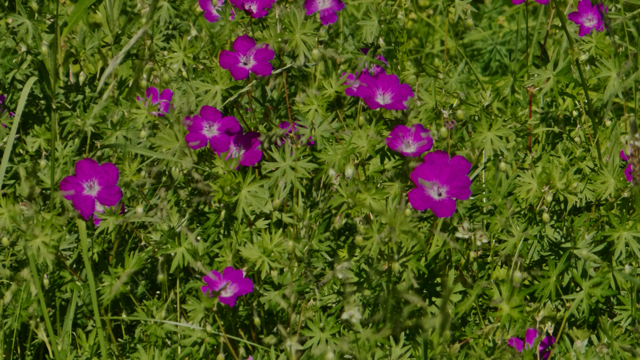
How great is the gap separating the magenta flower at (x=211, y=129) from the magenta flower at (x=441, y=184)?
65 centimetres

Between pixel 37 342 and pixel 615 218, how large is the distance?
75.7 inches

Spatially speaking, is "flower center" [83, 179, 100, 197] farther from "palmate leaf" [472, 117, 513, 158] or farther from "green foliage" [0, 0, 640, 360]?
"palmate leaf" [472, 117, 513, 158]

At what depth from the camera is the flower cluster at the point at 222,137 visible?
2287 mm

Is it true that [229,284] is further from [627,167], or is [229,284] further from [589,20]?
[589,20]

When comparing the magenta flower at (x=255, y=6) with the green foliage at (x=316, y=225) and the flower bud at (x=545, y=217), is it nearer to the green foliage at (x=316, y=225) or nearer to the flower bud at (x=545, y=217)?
the green foliage at (x=316, y=225)

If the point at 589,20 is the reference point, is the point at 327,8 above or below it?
above

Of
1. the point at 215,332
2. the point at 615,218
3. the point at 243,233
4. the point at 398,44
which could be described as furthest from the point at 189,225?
the point at 615,218

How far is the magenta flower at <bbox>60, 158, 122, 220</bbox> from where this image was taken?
2146 millimetres

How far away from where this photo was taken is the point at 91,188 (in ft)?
7.04

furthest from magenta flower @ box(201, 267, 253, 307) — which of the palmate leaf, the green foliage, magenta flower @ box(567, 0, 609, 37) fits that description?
magenta flower @ box(567, 0, 609, 37)

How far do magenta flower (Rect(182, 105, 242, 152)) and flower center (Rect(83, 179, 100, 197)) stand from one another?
1.05 feet

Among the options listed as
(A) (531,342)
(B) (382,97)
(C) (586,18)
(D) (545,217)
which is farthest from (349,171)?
(C) (586,18)

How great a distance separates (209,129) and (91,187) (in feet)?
1.41

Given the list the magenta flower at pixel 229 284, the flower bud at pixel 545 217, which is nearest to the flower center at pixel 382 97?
the flower bud at pixel 545 217
